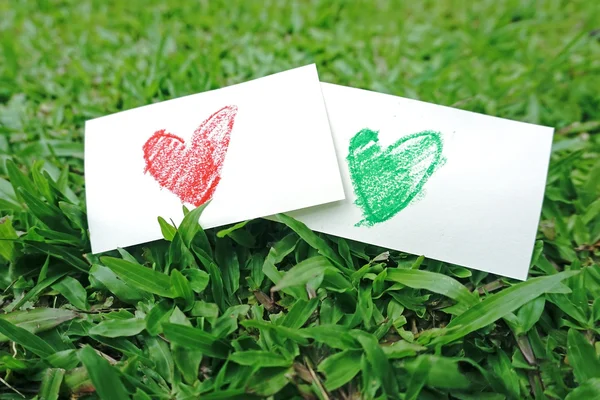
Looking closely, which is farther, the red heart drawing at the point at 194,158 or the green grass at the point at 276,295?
the red heart drawing at the point at 194,158

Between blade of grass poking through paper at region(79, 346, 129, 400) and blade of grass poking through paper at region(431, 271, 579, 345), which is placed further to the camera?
blade of grass poking through paper at region(431, 271, 579, 345)

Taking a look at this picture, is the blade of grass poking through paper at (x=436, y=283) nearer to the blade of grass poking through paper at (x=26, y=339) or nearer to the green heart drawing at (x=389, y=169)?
the green heart drawing at (x=389, y=169)

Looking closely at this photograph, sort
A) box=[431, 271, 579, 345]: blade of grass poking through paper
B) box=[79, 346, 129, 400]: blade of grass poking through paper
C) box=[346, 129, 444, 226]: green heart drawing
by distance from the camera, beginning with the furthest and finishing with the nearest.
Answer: box=[346, 129, 444, 226]: green heart drawing < box=[431, 271, 579, 345]: blade of grass poking through paper < box=[79, 346, 129, 400]: blade of grass poking through paper

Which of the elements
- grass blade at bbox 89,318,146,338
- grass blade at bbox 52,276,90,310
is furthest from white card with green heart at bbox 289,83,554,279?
grass blade at bbox 52,276,90,310

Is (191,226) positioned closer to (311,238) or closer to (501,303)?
(311,238)

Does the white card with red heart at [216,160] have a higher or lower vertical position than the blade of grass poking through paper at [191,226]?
higher

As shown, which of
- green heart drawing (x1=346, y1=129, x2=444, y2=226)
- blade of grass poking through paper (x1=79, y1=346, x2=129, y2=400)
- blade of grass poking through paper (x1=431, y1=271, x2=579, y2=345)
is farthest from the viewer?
green heart drawing (x1=346, y1=129, x2=444, y2=226)

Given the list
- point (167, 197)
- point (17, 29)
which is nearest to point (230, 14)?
point (17, 29)

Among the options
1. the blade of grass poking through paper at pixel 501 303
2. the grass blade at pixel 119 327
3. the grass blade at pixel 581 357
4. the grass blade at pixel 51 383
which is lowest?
the grass blade at pixel 581 357

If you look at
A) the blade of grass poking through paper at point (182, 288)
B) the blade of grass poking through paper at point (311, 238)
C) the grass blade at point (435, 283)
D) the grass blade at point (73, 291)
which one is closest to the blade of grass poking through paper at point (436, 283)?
the grass blade at point (435, 283)

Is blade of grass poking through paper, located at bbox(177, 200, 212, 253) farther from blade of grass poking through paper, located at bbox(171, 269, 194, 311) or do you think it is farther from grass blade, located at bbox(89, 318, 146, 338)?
grass blade, located at bbox(89, 318, 146, 338)
